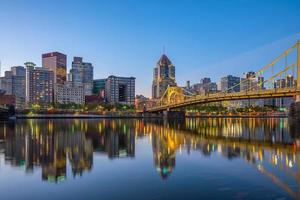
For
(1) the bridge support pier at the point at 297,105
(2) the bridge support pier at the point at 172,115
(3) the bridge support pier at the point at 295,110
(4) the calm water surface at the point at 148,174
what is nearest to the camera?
(4) the calm water surface at the point at 148,174

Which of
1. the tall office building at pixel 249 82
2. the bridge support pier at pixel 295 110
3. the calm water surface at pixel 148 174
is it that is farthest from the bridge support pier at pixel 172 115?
the calm water surface at pixel 148 174

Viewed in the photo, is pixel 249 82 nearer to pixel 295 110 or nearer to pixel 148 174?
pixel 295 110

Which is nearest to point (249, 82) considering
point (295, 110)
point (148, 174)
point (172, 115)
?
point (172, 115)

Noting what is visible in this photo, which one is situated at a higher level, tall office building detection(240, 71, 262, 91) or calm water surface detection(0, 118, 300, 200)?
tall office building detection(240, 71, 262, 91)

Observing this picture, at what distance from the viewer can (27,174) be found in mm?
16750

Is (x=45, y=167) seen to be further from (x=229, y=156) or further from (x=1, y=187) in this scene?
(x=229, y=156)

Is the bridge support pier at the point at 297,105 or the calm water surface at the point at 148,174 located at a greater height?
the bridge support pier at the point at 297,105

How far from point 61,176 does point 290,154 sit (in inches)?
626

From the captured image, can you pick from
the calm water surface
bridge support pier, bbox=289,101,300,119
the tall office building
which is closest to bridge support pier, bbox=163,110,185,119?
the tall office building

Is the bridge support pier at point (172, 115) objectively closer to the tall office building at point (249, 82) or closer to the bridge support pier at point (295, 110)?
the tall office building at point (249, 82)

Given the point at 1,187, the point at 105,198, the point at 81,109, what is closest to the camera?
the point at 105,198

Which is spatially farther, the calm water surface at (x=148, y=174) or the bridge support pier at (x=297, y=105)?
the bridge support pier at (x=297, y=105)

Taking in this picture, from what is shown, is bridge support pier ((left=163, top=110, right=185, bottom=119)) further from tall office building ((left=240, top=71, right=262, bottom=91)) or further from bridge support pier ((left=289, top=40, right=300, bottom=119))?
bridge support pier ((left=289, top=40, right=300, bottom=119))

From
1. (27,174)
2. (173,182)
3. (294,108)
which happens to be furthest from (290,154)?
(294,108)
